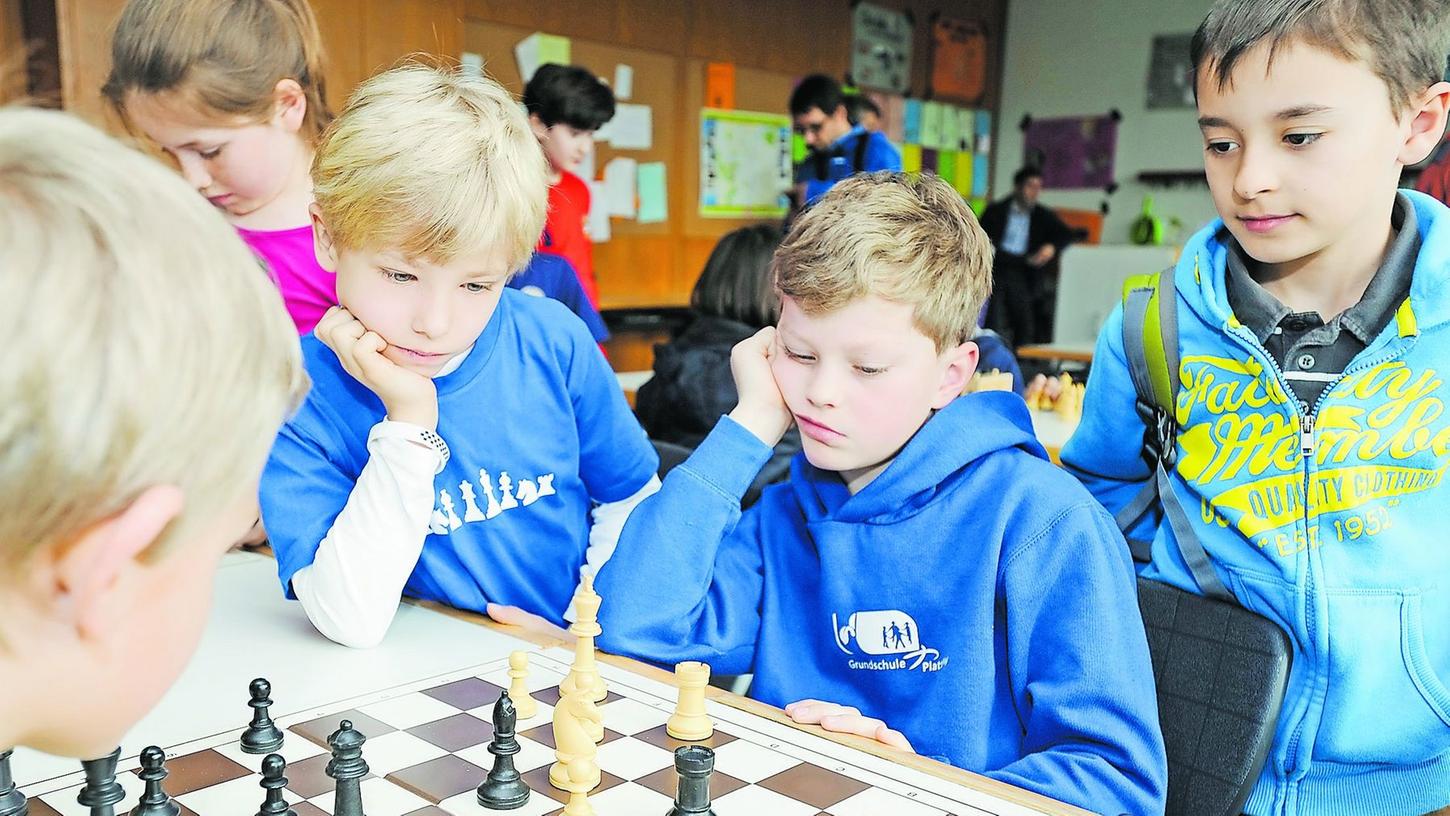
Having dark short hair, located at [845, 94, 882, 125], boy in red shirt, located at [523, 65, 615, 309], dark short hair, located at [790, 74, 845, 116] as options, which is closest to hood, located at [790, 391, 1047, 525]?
boy in red shirt, located at [523, 65, 615, 309]

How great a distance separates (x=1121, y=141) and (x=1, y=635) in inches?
375

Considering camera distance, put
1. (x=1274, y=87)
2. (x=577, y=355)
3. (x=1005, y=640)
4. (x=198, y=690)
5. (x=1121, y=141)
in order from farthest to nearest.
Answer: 1. (x=1121, y=141)
2. (x=577, y=355)
3. (x=1274, y=87)
4. (x=1005, y=640)
5. (x=198, y=690)

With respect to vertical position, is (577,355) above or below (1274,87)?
below

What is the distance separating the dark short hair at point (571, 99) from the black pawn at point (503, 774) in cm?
361

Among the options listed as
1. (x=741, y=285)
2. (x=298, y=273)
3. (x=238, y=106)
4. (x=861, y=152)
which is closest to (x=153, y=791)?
(x=298, y=273)

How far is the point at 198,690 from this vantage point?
4.15 feet

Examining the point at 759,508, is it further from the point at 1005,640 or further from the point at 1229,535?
the point at 1229,535

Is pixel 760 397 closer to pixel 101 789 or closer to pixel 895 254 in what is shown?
pixel 895 254

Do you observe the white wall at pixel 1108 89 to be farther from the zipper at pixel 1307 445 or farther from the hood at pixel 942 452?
the hood at pixel 942 452

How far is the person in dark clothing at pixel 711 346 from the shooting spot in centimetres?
277

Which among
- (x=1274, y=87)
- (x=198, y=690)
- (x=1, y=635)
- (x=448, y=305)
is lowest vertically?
(x=198, y=690)

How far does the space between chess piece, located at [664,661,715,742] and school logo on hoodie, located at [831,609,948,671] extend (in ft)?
1.20

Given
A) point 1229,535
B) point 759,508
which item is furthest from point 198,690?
point 1229,535

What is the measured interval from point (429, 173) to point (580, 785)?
2.69 ft
